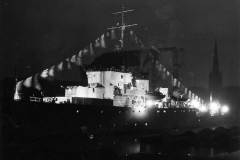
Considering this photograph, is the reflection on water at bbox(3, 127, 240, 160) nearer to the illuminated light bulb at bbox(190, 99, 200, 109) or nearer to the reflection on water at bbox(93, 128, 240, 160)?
the reflection on water at bbox(93, 128, 240, 160)

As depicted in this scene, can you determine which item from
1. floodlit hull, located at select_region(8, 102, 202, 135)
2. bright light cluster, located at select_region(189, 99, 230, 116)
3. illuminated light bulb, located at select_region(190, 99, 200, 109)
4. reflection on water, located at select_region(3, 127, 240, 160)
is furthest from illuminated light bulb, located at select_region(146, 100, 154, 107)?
illuminated light bulb, located at select_region(190, 99, 200, 109)

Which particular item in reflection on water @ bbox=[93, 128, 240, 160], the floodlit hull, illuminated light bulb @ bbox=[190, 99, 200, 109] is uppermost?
illuminated light bulb @ bbox=[190, 99, 200, 109]

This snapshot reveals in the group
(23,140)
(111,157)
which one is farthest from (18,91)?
(111,157)

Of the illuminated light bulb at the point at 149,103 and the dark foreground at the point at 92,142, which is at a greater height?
the illuminated light bulb at the point at 149,103

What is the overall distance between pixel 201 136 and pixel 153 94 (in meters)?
11.9

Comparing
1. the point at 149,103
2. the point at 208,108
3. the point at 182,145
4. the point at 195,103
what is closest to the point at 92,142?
the point at 182,145

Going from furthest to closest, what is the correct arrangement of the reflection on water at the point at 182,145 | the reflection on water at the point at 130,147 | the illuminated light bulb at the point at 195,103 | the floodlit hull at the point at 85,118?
the illuminated light bulb at the point at 195,103, the floodlit hull at the point at 85,118, the reflection on water at the point at 182,145, the reflection on water at the point at 130,147

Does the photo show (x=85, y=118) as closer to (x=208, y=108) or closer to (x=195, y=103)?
(x=195, y=103)

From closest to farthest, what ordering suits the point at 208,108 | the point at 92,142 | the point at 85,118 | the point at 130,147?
the point at 92,142
the point at 130,147
the point at 85,118
the point at 208,108

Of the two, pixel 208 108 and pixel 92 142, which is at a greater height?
pixel 208 108

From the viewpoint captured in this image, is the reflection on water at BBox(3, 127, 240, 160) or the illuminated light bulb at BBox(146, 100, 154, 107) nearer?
the reflection on water at BBox(3, 127, 240, 160)

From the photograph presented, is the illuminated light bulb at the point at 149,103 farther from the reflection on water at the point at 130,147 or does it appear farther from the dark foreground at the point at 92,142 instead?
the reflection on water at the point at 130,147

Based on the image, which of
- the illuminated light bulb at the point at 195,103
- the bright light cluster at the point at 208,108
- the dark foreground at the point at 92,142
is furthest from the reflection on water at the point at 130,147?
the bright light cluster at the point at 208,108

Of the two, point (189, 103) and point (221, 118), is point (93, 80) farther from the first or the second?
point (221, 118)
